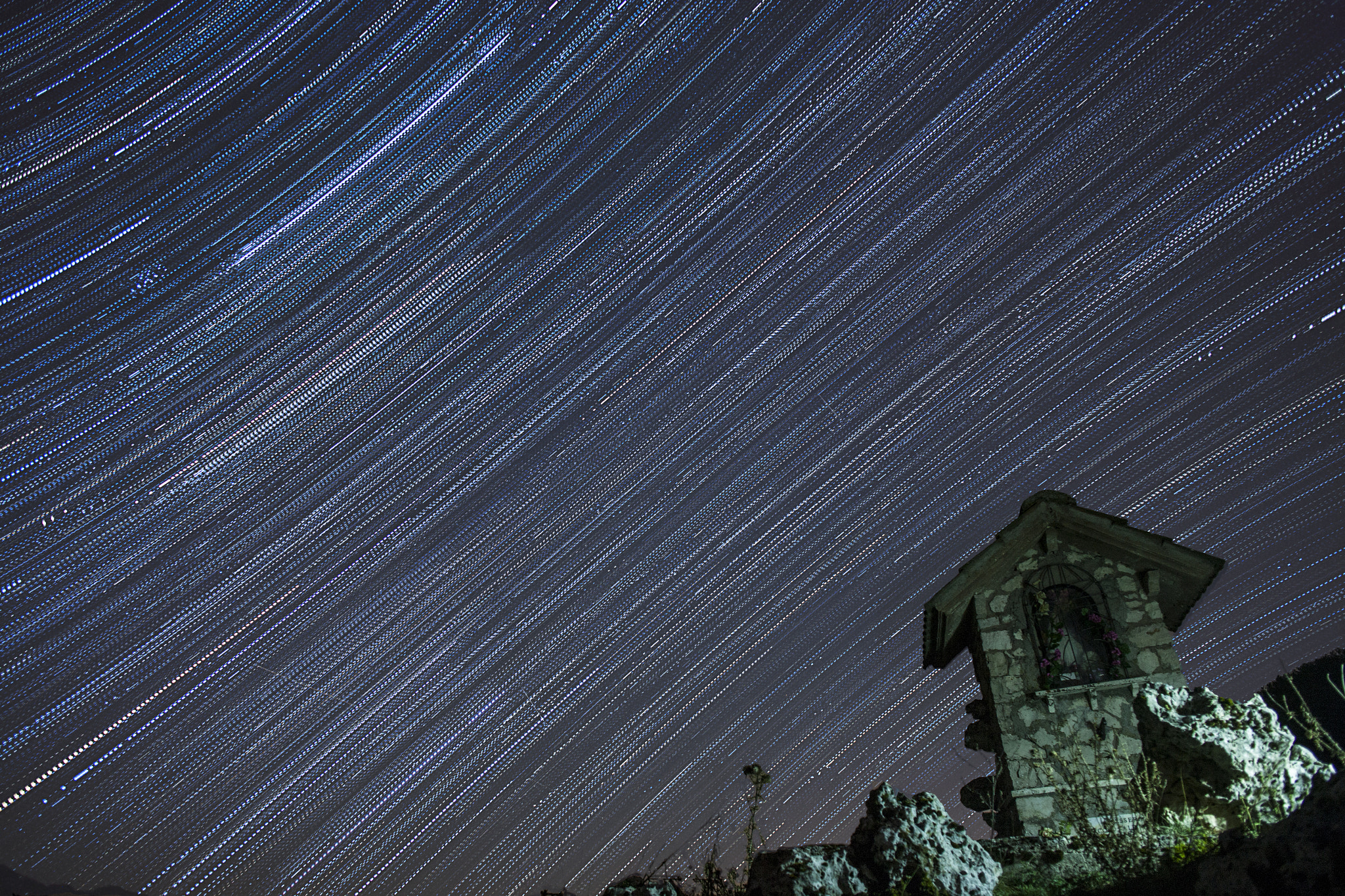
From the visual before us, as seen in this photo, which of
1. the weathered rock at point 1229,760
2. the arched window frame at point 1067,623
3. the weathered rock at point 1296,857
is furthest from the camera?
the arched window frame at point 1067,623

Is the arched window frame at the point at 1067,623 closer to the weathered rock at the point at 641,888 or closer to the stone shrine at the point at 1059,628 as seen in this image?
the stone shrine at the point at 1059,628

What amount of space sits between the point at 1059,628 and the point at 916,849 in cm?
881

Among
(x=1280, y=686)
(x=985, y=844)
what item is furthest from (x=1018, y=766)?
(x=1280, y=686)

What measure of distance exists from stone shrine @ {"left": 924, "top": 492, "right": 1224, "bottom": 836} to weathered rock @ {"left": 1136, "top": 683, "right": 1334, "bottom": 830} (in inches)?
193

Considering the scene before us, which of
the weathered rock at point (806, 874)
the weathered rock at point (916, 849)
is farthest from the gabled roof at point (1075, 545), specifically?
the weathered rock at point (806, 874)

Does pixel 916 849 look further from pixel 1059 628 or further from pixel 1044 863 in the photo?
pixel 1059 628

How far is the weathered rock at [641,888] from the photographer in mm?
5742

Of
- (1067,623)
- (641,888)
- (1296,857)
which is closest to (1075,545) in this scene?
(1067,623)

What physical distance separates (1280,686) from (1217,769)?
66.0 ft

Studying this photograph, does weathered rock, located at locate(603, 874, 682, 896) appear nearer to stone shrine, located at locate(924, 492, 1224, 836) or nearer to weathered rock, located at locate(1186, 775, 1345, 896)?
weathered rock, located at locate(1186, 775, 1345, 896)

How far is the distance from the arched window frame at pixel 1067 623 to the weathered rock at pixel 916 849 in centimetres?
779

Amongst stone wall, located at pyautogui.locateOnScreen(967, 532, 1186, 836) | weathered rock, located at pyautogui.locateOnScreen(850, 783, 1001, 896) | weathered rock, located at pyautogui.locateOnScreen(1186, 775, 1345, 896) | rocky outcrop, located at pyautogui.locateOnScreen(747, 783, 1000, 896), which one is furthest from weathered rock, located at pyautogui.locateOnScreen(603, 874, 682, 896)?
stone wall, located at pyautogui.locateOnScreen(967, 532, 1186, 836)

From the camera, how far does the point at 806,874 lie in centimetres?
563

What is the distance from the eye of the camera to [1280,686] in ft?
75.8
